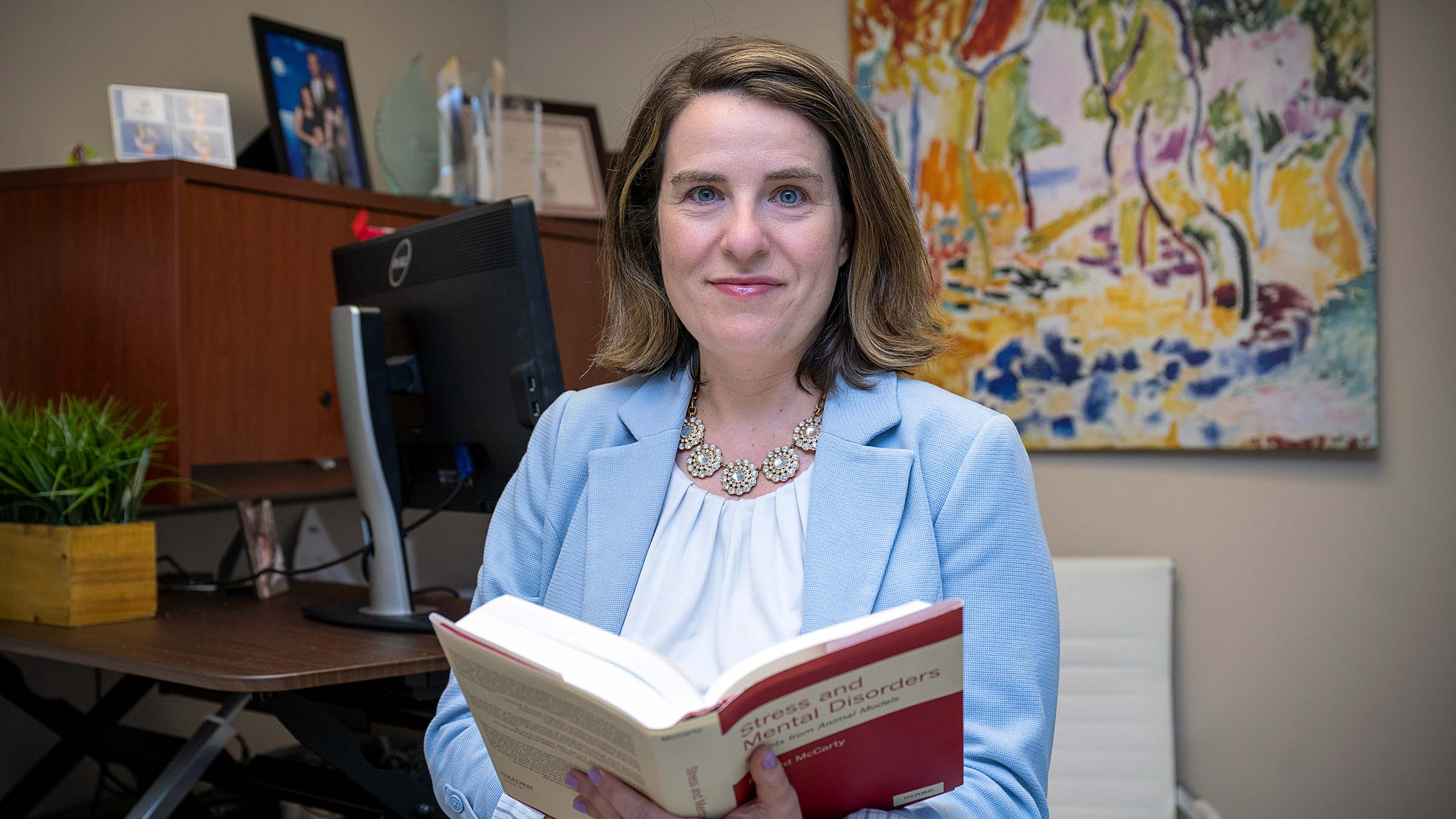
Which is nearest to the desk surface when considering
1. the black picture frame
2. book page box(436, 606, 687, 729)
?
book page box(436, 606, 687, 729)

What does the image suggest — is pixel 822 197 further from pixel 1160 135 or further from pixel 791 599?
pixel 1160 135

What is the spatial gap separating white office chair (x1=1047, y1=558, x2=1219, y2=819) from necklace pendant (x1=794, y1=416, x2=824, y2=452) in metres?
1.42

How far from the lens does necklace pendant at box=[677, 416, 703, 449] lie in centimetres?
124

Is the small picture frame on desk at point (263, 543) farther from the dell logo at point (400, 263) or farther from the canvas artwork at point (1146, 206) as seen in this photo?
the canvas artwork at point (1146, 206)

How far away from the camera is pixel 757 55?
3.75ft

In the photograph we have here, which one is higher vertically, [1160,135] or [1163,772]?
[1160,135]

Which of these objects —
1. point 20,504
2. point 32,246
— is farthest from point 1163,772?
point 32,246

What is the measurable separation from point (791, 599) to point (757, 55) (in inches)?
21.6

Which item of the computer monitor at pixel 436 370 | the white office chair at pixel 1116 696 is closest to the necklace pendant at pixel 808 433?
the computer monitor at pixel 436 370

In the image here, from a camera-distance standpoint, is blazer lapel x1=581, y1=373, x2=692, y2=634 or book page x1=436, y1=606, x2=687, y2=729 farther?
blazer lapel x1=581, y1=373, x2=692, y2=634

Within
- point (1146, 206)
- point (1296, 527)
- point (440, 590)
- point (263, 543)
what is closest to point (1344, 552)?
point (1296, 527)

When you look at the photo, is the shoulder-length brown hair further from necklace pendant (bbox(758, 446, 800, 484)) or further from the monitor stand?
the monitor stand

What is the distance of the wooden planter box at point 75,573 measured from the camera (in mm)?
1740

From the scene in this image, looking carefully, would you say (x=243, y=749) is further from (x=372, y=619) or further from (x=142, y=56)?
(x=142, y=56)
